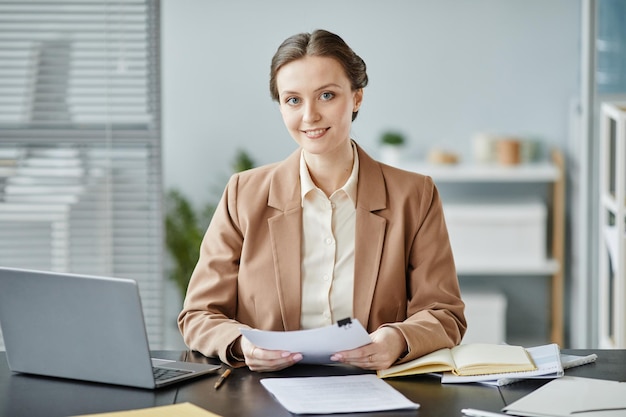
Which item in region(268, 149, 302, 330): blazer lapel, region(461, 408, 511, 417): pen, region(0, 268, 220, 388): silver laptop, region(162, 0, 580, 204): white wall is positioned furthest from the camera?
region(162, 0, 580, 204): white wall

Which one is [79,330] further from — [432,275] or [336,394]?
[432,275]

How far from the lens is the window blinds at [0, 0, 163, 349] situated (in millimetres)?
3971

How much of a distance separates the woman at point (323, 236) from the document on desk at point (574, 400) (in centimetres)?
36

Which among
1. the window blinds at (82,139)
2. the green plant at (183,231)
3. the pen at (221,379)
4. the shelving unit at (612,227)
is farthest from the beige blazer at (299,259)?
the green plant at (183,231)

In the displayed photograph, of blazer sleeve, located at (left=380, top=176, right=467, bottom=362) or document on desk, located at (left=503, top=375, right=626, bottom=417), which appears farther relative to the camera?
blazer sleeve, located at (left=380, top=176, right=467, bottom=362)

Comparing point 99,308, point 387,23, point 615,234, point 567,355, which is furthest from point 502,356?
point 387,23

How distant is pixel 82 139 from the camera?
4.01 m

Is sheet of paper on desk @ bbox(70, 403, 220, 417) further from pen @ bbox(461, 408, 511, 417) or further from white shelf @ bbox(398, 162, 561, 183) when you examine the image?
white shelf @ bbox(398, 162, 561, 183)

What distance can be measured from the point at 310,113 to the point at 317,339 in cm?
55

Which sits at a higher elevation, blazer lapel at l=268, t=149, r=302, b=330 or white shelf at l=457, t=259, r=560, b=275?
blazer lapel at l=268, t=149, r=302, b=330

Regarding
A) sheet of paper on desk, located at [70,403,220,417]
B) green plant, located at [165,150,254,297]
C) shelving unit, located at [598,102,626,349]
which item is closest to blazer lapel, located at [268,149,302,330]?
sheet of paper on desk, located at [70,403,220,417]

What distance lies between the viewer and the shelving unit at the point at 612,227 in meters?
3.51

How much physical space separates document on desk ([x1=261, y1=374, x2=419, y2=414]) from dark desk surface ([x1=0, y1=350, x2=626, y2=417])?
0.06ft

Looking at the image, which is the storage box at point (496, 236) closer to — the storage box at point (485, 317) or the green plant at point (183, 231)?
the storage box at point (485, 317)
